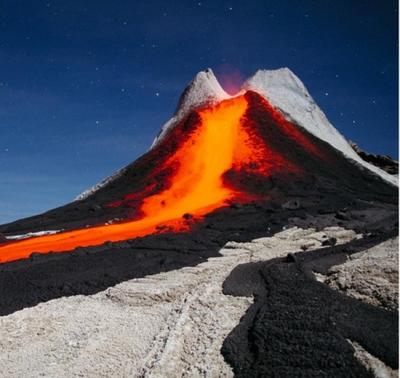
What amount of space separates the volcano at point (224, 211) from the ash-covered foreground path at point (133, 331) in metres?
0.43

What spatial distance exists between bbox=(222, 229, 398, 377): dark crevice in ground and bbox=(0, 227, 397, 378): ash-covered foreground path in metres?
0.21

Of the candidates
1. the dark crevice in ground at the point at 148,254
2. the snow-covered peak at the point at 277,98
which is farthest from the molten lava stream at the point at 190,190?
the snow-covered peak at the point at 277,98

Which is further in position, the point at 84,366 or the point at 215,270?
the point at 215,270

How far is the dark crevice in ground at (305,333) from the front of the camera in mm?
5535

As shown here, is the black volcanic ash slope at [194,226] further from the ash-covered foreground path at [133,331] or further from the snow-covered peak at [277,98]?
the snow-covered peak at [277,98]

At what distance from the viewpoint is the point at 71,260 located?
13320mm

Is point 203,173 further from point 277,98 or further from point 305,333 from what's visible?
point 305,333

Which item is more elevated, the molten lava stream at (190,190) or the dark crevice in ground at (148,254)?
the molten lava stream at (190,190)

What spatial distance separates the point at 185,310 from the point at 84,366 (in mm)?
2158

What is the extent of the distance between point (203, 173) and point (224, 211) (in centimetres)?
821

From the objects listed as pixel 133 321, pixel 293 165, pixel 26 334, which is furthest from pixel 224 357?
pixel 293 165

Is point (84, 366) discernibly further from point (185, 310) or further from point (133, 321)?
point (185, 310)

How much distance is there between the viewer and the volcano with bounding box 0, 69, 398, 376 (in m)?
9.35

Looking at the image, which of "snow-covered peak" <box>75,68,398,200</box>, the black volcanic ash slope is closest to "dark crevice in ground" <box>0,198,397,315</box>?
the black volcanic ash slope
